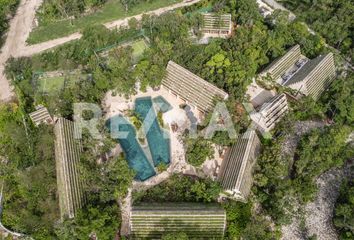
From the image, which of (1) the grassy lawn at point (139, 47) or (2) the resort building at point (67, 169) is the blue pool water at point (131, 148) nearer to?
(2) the resort building at point (67, 169)

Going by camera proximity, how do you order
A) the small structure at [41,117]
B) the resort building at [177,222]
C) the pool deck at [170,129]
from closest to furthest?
the resort building at [177,222] → the pool deck at [170,129] → the small structure at [41,117]

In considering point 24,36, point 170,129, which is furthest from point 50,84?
point 170,129

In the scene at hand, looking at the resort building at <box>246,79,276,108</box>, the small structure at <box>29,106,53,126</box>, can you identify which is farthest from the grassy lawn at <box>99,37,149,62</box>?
the resort building at <box>246,79,276,108</box>

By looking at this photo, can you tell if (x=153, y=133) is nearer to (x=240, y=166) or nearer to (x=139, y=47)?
(x=240, y=166)

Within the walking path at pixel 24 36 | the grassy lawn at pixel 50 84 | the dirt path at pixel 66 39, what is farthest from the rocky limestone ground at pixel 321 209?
the walking path at pixel 24 36

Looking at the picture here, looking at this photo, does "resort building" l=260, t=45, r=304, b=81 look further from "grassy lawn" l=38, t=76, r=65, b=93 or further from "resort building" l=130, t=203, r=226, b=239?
"grassy lawn" l=38, t=76, r=65, b=93
